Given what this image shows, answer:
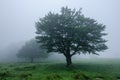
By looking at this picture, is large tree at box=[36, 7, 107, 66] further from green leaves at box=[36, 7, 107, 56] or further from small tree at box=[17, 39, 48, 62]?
small tree at box=[17, 39, 48, 62]

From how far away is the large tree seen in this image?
60.1 m

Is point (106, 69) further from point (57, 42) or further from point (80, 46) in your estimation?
point (57, 42)

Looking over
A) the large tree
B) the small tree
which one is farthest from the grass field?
the small tree

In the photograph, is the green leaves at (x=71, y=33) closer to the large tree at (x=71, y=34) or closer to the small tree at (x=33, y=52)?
the large tree at (x=71, y=34)

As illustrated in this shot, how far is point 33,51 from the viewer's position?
355ft

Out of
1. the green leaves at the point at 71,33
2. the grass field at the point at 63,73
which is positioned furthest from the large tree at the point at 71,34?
the grass field at the point at 63,73

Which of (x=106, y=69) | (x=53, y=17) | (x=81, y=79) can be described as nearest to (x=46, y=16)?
(x=53, y=17)

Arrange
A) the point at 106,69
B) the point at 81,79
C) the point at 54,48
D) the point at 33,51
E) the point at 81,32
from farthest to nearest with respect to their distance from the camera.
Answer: the point at 33,51 → the point at 54,48 → the point at 81,32 → the point at 106,69 → the point at 81,79

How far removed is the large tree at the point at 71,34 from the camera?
60.1 metres

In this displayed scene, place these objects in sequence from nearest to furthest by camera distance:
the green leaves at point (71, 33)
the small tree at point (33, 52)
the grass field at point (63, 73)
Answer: the grass field at point (63, 73) → the green leaves at point (71, 33) → the small tree at point (33, 52)

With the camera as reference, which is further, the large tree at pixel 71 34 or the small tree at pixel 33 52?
the small tree at pixel 33 52

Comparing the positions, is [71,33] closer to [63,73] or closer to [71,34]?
[71,34]

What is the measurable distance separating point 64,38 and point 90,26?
8.60 m

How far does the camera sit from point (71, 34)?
5991 cm
